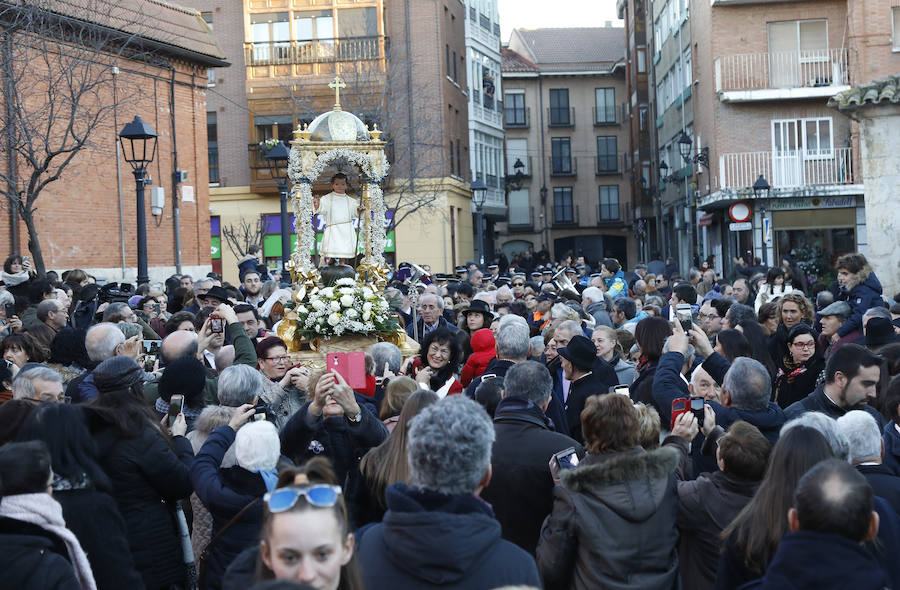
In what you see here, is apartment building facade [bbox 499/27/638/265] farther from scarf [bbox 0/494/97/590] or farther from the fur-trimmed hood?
scarf [bbox 0/494/97/590]

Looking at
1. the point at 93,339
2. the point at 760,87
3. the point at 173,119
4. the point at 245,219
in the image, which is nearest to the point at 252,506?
the point at 93,339

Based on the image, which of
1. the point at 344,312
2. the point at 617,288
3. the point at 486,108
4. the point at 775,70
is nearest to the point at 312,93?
the point at 486,108

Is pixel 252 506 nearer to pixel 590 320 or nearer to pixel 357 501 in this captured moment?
pixel 357 501

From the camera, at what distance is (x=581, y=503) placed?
4715mm

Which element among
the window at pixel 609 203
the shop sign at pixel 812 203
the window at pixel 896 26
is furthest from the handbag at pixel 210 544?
the window at pixel 609 203

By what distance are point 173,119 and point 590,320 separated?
58.4 ft

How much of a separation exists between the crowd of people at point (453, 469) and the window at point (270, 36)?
32.7m

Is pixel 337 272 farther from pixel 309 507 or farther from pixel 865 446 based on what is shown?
pixel 309 507

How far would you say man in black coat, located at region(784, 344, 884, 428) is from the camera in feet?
20.6

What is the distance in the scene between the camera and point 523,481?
5438mm

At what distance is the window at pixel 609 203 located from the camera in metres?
63.0

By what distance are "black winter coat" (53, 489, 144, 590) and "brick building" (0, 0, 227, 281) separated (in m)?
15.5

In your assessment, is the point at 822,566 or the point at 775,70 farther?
the point at 775,70

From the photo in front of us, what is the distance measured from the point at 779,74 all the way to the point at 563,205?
30775 millimetres
